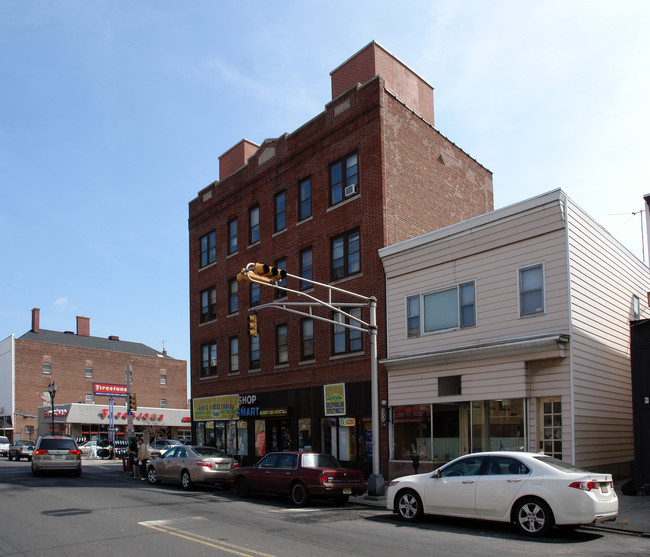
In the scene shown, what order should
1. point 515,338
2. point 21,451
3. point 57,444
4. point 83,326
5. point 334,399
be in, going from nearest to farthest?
point 515,338
point 334,399
point 57,444
point 21,451
point 83,326

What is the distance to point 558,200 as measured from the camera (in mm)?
18078

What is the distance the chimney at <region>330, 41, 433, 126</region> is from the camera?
2689 cm

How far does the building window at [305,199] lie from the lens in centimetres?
2853

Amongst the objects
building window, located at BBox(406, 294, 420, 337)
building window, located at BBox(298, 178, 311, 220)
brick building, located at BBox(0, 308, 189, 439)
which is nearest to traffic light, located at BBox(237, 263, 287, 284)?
building window, located at BBox(406, 294, 420, 337)

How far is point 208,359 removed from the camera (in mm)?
35156

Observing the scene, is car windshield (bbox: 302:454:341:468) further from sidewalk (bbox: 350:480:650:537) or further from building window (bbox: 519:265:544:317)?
building window (bbox: 519:265:544:317)

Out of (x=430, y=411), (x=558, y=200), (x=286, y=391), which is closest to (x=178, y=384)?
(x=286, y=391)

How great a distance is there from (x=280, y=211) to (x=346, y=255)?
5690 mm

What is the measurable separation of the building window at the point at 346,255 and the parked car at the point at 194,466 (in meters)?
8.45

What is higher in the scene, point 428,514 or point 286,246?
point 286,246

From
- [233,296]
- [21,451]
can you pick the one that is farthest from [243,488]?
[21,451]

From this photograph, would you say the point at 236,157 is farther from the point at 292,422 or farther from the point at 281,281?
the point at 292,422

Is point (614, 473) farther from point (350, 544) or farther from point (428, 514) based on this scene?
point (350, 544)

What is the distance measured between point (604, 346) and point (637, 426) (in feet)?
10.8
